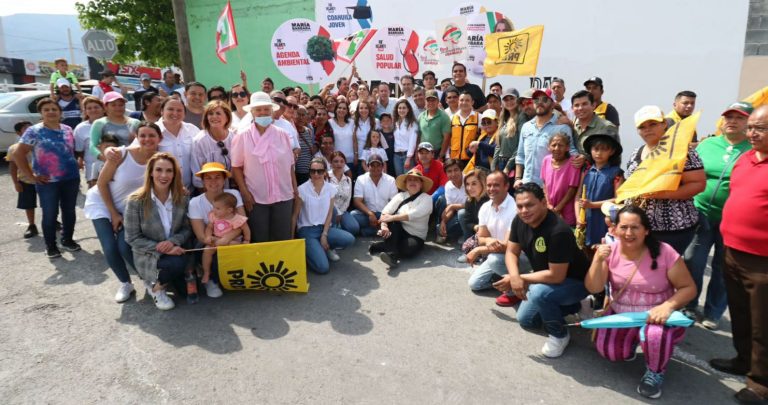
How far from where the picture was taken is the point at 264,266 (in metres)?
4.30

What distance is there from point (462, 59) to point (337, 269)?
5.91 metres

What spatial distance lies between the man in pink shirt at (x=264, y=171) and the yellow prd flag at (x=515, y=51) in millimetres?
4295

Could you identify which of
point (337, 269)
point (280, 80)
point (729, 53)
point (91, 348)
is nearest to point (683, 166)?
point (337, 269)

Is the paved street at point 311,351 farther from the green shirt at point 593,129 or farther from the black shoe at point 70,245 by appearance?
the green shirt at point 593,129

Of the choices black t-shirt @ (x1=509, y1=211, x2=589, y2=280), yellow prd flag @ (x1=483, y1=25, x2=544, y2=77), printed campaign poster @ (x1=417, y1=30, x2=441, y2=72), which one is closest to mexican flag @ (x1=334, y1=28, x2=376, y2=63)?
printed campaign poster @ (x1=417, y1=30, x2=441, y2=72)

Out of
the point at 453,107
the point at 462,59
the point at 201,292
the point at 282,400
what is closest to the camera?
the point at 282,400

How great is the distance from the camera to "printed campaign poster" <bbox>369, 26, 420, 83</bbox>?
378 inches

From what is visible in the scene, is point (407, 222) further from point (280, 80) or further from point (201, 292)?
point (280, 80)

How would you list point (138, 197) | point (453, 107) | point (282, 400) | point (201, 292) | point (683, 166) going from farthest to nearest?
point (453, 107) < point (201, 292) < point (138, 197) < point (683, 166) < point (282, 400)

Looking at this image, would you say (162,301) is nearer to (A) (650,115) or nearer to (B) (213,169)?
(B) (213,169)

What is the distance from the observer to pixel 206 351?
11.5ft

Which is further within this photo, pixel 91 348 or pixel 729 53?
pixel 729 53

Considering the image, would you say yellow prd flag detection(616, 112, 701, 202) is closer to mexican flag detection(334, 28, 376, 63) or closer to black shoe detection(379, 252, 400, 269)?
black shoe detection(379, 252, 400, 269)

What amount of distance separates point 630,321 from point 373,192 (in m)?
3.80
